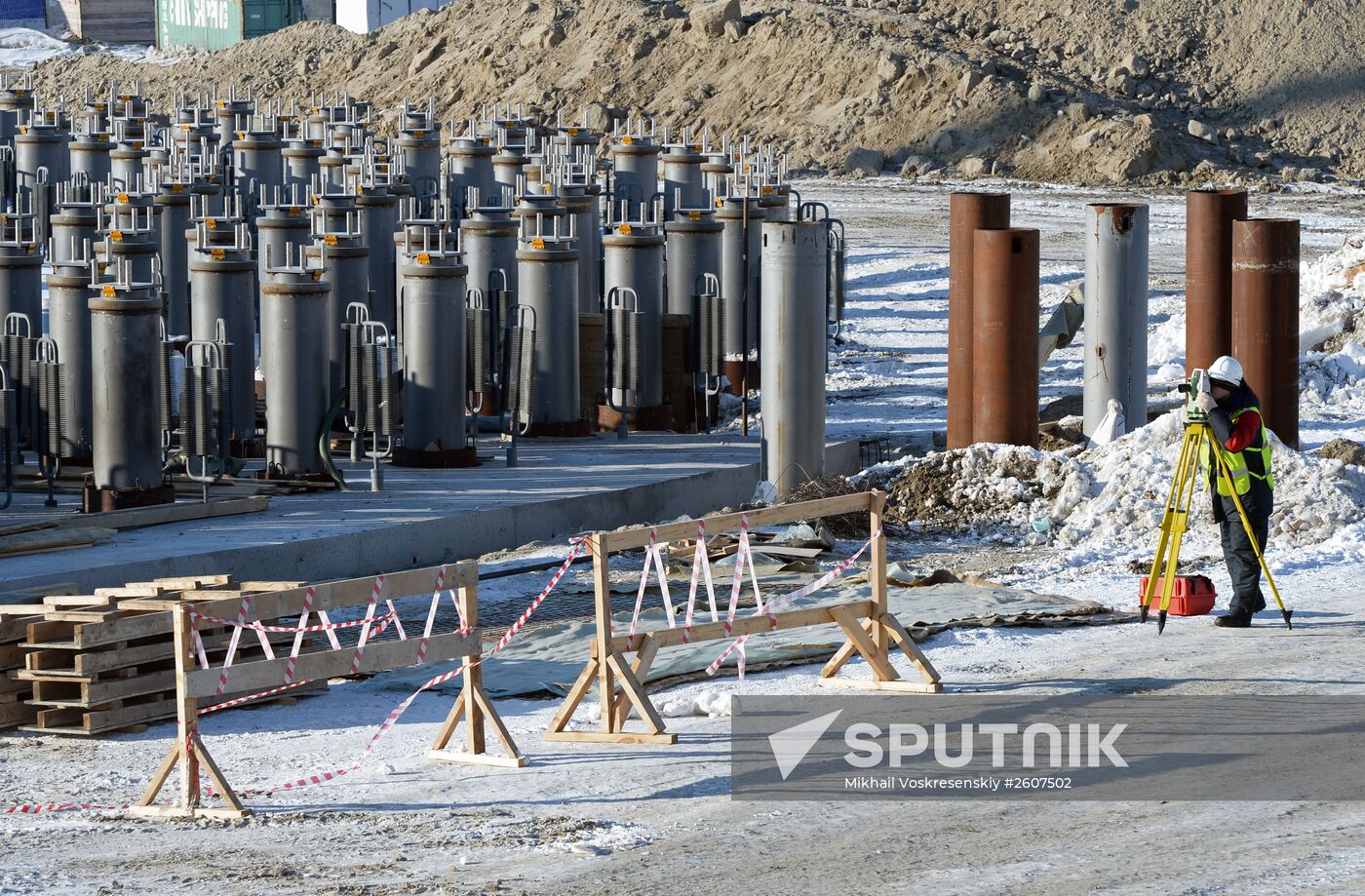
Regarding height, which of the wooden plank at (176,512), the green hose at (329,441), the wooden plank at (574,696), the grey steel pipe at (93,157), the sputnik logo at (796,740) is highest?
the grey steel pipe at (93,157)

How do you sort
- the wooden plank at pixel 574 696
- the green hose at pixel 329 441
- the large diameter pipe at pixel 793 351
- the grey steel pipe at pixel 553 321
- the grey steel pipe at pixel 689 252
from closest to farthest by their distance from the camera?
the wooden plank at pixel 574 696 → the green hose at pixel 329 441 → the large diameter pipe at pixel 793 351 → the grey steel pipe at pixel 553 321 → the grey steel pipe at pixel 689 252

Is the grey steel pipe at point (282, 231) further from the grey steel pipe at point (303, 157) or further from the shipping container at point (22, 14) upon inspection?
the shipping container at point (22, 14)

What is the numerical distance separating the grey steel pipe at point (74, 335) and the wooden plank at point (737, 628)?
8098 millimetres

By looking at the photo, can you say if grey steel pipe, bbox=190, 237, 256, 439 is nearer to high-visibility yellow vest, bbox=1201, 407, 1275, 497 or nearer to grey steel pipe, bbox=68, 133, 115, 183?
high-visibility yellow vest, bbox=1201, 407, 1275, 497

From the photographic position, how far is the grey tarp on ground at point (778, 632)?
12242 mm

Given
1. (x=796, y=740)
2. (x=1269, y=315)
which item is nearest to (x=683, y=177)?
(x=1269, y=315)

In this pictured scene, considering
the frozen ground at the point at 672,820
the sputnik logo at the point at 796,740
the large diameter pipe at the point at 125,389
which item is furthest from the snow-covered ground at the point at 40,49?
the sputnik logo at the point at 796,740

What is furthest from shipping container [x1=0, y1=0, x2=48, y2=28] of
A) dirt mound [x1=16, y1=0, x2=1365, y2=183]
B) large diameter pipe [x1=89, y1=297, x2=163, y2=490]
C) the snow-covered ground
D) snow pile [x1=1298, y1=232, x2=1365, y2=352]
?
large diameter pipe [x1=89, y1=297, x2=163, y2=490]

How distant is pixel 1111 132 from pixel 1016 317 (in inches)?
983

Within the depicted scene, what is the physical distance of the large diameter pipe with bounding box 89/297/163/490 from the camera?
53.2 ft

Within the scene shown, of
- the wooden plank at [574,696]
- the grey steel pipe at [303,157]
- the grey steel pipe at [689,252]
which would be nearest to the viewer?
the wooden plank at [574,696]

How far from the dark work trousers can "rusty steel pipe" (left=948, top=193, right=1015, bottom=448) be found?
20.2 feet

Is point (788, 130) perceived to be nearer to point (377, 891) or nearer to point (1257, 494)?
point (1257, 494)

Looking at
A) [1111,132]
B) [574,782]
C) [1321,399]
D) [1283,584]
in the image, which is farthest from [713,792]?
[1111,132]
